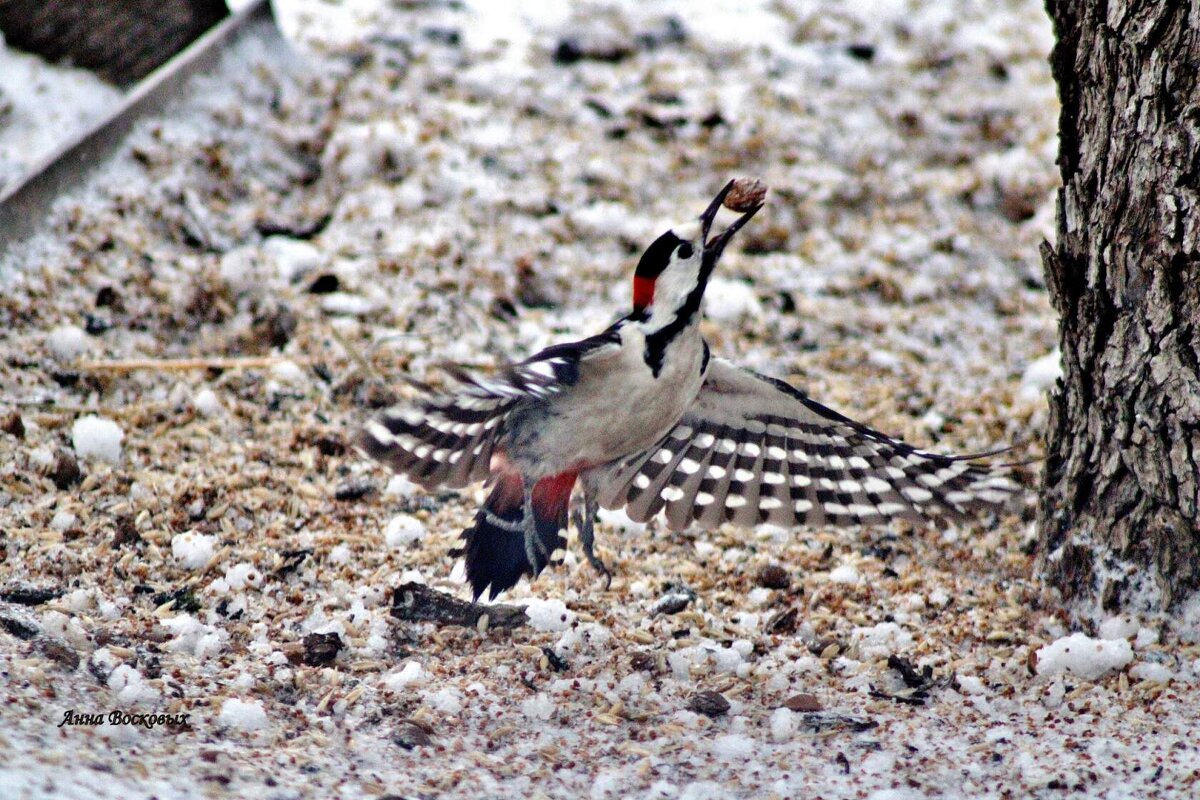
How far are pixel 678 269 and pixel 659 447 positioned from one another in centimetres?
49

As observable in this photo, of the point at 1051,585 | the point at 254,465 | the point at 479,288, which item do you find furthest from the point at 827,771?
the point at 479,288

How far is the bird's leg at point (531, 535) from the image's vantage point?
272cm

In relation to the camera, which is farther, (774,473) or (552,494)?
(774,473)

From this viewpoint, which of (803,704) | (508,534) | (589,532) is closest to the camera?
(803,704)

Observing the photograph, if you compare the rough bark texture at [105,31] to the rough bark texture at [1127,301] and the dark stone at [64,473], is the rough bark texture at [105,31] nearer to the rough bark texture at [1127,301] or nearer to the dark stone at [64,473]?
the dark stone at [64,473]

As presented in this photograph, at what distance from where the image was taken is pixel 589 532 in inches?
112

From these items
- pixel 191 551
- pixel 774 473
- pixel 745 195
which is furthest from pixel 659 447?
pixel 191 551

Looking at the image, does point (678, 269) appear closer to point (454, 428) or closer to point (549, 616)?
Answer: point (454, 428)

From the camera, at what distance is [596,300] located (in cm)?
394

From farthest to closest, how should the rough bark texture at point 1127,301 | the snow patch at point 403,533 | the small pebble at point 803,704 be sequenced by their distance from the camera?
1. the snow patch at point 403,533
2. the small pebble at point 803,704
3. the rough bark texture at point 1127,301

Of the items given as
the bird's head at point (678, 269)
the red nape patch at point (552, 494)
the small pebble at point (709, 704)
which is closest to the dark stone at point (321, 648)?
the red nape patch at point (552, 494)

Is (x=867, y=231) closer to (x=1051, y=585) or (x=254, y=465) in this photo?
(x=1051, y=585)

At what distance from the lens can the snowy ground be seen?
7.55ft

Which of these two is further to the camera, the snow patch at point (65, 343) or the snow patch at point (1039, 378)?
the snow patch at point (1039, 378)
